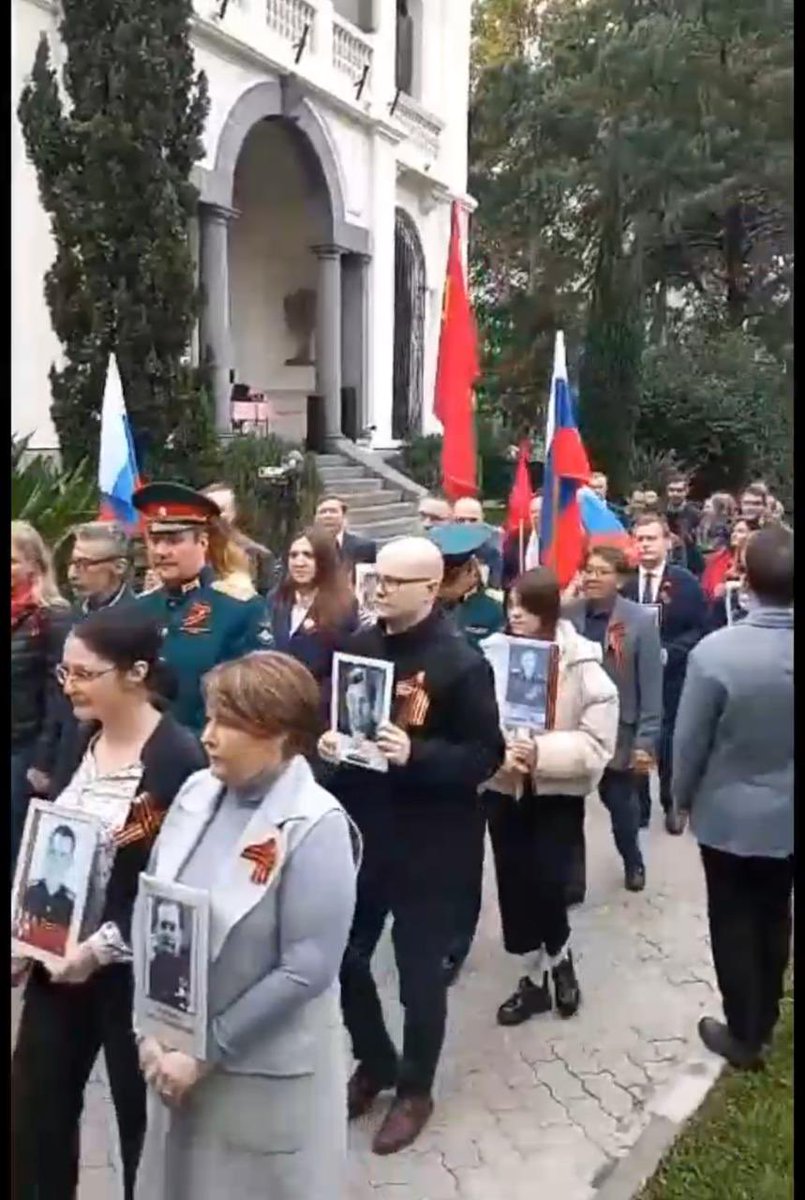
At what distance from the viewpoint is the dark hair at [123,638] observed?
3.21 m

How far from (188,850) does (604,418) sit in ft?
64.1

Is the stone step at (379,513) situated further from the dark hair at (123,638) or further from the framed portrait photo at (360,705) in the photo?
the dark hair at (123,638)

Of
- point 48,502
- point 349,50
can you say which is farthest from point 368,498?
point 48,502

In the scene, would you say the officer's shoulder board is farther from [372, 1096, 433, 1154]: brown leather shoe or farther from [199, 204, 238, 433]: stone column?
[199, 204, 238, 433]: stone column

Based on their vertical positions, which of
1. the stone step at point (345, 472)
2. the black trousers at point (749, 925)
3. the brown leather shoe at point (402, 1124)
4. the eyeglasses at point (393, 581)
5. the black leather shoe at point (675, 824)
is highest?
the stone step at point (345, 472)

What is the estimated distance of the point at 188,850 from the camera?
2861 millimetres

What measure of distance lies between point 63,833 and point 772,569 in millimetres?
2335

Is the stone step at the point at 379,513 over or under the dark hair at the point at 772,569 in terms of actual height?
over

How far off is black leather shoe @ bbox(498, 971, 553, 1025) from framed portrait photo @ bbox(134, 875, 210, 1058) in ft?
8.48

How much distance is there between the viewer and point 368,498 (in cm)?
1797

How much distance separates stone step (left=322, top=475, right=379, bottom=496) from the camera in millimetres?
17562

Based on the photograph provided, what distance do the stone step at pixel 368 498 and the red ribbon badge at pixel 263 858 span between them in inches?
563

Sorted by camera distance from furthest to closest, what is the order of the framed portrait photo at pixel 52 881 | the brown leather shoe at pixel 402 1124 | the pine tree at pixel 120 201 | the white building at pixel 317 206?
the white building at pixel 317 206, the pine tree at pixel 120 201, the brown leather shoe at pixel 402 1124, the framed portrait photo at pixel 52 881

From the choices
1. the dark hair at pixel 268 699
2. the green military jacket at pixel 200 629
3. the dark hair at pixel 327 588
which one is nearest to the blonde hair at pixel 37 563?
the green military jacket at pixel 200 629
